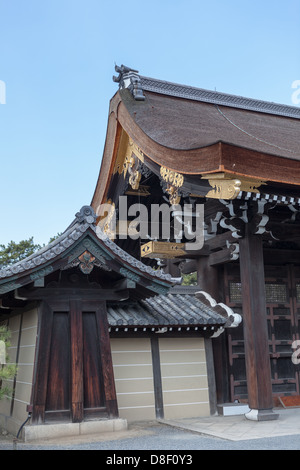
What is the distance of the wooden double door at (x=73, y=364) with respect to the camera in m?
6.56

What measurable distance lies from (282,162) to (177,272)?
4.40 metres

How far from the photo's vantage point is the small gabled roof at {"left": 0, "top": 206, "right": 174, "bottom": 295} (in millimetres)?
6486

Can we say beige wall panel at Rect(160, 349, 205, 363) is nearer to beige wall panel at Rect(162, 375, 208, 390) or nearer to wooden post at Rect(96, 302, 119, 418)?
beige wall panel at Rect(162, 375, 208, 390)

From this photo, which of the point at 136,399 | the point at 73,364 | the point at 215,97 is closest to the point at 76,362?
the point at 73,364

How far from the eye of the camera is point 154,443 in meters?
5.85

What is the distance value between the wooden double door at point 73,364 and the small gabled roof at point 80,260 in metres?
0.54

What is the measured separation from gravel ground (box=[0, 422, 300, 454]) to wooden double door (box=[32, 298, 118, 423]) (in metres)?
0.43

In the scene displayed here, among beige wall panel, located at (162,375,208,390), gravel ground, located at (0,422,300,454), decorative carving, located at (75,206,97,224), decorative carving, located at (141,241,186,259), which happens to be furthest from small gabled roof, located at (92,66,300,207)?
gravel ground, located at (0,422,300,454)

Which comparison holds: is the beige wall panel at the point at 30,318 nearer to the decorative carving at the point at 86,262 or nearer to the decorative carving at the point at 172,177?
the decorative carving at the point at 86,262

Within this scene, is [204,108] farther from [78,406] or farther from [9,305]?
[78,406]

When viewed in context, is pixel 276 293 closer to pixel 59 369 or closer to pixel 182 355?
pixel 182 355

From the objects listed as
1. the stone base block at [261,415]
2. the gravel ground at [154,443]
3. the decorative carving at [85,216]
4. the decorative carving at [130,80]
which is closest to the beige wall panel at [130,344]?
the gravel ground at [154,443]

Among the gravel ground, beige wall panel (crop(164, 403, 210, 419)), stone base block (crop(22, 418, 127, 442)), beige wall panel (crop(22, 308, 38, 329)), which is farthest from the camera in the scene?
beige wall panel (crop(164, 403, 210, 419))
